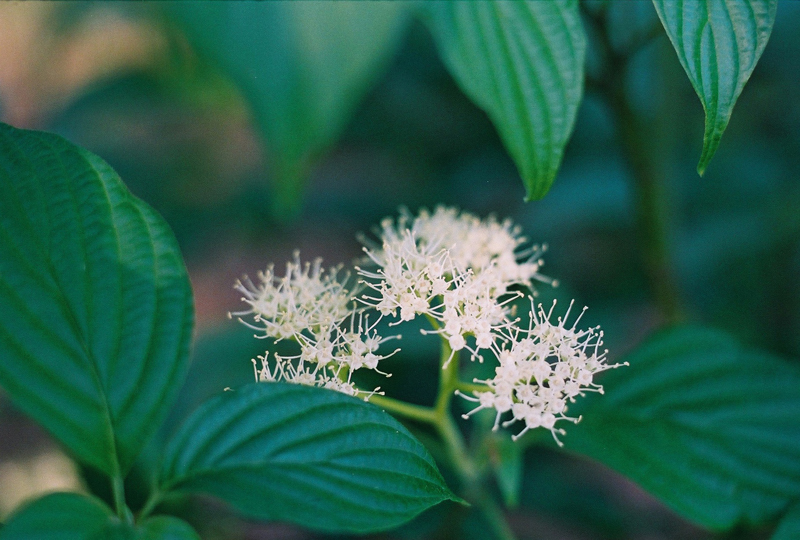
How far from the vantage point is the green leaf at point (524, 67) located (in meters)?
0.67

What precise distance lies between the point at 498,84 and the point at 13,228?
49cm

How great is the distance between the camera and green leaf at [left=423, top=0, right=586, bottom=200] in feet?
2.19

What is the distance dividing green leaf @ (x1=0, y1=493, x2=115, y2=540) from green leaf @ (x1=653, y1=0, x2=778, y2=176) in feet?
1.91

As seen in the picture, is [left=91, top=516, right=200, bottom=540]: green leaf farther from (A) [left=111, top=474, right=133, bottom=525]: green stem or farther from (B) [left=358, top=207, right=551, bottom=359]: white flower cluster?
(B) [left=358, top=207, right=551, bottom=359]: white flower cluster

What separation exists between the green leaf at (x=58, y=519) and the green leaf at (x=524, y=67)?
1.59ft

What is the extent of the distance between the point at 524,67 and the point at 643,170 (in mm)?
560

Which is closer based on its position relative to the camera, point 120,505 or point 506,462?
point 120,505

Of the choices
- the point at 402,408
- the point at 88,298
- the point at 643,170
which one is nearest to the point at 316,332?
the point at 402,408

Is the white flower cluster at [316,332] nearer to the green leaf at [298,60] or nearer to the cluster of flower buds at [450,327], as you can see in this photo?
the cluster of flower buds at [450,327]

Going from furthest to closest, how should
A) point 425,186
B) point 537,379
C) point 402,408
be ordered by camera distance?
1. point 425,186
2. point 402,408
3. point 537,379

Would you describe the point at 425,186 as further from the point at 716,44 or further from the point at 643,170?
the point at 716,44

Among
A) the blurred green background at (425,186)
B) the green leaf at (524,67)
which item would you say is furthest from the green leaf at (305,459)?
the blurred green background at (425,186)

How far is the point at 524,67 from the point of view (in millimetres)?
692

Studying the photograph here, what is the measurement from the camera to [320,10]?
0.84 metres
